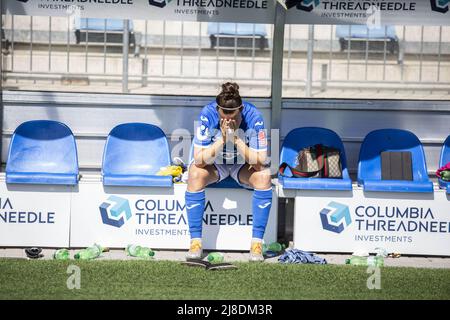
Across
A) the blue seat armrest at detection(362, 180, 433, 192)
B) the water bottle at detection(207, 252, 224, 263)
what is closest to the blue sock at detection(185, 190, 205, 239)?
the water bottle at detection(207, 252, 224, 263)

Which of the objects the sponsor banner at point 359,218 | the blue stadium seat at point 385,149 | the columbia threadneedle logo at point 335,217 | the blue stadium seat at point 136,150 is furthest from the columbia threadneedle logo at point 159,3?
the columbia threadneedle logo at point 335,217

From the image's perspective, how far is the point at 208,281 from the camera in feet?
24.3

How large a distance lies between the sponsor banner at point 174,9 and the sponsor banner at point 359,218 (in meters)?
1.92

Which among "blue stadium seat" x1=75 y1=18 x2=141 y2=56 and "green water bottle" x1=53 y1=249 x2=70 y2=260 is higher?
"blue stadium seat" x1=75 y1=18 x2=141 y2=56

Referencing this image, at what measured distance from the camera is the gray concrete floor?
27.6ft

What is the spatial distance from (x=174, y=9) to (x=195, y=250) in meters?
2.50

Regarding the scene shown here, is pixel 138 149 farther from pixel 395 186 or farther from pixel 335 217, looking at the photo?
pixel 395 186

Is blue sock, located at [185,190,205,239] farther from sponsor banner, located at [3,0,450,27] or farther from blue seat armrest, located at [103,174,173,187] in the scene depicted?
sponsor banner, located at [3,0,450,27]

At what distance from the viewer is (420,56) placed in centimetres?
1110

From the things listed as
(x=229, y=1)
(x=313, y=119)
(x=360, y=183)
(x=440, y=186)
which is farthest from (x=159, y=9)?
(x=440, y=186)

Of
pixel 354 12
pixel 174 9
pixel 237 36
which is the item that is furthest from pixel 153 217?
pixel 237 36

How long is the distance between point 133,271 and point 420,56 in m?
5.09

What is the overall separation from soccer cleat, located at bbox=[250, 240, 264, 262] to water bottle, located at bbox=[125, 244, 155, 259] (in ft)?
2.99

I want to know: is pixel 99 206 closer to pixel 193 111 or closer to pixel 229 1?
pixel 193 111
